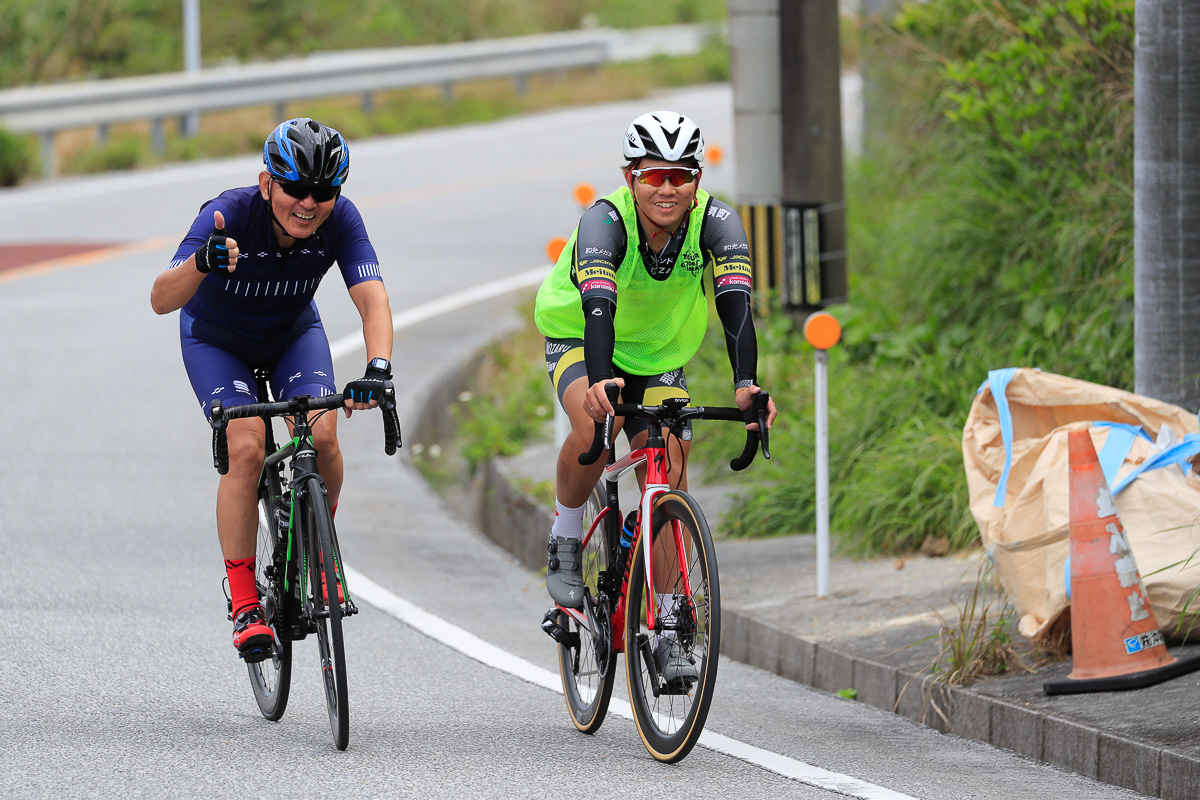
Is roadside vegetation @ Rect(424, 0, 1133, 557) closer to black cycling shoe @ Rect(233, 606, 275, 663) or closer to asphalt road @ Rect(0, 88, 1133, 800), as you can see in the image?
asphalt road @ Rect(0, 88, 1133, 800)

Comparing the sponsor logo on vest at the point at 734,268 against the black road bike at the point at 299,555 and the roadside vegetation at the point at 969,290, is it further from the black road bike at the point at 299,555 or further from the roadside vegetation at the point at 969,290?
the roadside vegetation at the point at 969,290

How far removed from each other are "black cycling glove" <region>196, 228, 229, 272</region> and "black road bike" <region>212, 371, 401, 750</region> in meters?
0.47

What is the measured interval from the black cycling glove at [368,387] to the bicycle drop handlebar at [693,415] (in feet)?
2.39

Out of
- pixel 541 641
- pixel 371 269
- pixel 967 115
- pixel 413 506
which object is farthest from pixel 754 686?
pixel 967 115

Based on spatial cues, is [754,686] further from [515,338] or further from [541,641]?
[515,338]

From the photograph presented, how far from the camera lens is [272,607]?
5.72 meters

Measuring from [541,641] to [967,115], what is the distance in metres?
4.61

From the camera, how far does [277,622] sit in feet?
18.6

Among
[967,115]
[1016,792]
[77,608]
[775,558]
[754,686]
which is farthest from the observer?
[967,115]

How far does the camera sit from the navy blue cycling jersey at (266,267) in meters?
5.52

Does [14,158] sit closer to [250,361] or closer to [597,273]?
[250,361]

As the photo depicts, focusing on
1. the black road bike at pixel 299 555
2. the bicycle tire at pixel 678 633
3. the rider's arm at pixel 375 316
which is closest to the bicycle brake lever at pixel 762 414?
the bicycle tire at pixel 678 633

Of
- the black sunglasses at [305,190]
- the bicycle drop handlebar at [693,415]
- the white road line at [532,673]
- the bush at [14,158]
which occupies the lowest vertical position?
the white road line at [532,673]

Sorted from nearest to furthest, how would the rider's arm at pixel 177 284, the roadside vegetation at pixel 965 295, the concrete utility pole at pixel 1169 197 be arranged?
the rider's arm at pixel 177 284 < the concrete utility pole at pixel 1169 197 < the roadside vegetation at pixel 965 295
